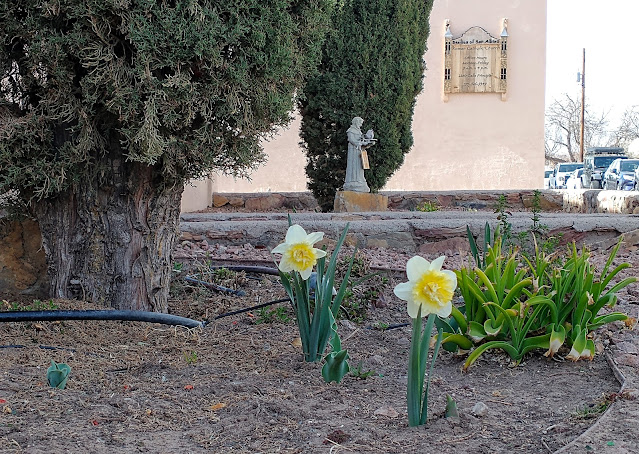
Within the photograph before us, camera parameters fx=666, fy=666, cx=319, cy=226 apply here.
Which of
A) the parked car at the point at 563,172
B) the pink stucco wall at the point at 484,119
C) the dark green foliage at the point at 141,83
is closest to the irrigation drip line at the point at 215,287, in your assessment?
the dark green foliage at the point at 141,83

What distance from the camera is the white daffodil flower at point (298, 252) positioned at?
250 cm

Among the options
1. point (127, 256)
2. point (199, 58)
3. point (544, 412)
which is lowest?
point (544, 412)

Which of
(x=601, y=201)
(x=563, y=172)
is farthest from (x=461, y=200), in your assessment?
(x=563, y=172)

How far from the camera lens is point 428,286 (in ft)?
6.35

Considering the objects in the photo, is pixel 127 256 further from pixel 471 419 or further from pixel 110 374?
pixel 471 419

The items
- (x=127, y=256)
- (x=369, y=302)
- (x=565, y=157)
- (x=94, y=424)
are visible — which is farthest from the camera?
(x=565, y=157)

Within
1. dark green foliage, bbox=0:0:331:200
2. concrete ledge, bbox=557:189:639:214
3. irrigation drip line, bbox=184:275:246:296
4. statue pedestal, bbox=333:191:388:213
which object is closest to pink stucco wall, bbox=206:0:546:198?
concrete ledge, bbox=557:189:639:214

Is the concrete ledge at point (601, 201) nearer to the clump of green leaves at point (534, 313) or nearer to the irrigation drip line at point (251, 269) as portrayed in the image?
the irrigation drip line at point (251, 269)

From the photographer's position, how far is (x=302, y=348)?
297cm

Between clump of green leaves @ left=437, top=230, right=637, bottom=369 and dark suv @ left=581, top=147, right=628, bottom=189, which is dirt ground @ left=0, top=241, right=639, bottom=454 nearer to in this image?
clump of green leaves @ left=437, top=230, right=637, bottom=369

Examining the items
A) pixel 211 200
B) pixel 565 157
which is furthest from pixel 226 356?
pixel 565 157

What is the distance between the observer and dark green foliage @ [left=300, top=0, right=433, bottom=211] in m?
9.48

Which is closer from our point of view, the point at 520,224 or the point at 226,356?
the point at 226,356

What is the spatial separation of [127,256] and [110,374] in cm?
99
